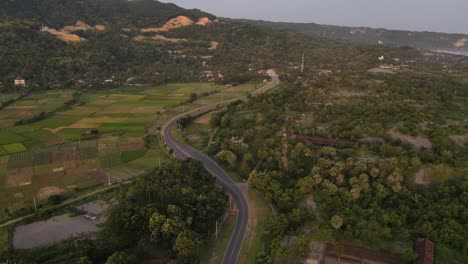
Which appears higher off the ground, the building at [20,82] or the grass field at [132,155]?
the building at [20,82]

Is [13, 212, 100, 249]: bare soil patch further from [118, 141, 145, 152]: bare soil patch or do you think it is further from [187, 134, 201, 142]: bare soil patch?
[187, 134, 201, 142]: bare soil patch

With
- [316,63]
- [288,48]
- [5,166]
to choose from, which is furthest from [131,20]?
[5,166]

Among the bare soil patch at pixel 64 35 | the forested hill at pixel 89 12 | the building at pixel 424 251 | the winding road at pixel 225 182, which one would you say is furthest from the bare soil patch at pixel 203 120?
the forested hill at pixel 89 12

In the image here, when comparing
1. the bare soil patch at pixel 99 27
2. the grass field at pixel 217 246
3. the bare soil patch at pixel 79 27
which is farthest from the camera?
the bare soil patch at pixel 99 27

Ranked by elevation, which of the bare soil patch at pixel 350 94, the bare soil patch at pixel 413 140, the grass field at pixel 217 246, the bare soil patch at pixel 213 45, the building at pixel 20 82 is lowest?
the grass field at pixel 217 246

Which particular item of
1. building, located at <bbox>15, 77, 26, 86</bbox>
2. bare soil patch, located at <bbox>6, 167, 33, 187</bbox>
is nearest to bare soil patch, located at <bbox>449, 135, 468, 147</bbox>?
bare soil patch, located at <bbox>6, 167, 33, 187</bbox>

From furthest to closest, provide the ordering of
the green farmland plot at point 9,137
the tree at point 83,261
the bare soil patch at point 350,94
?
the bare soil patch at point 350,94
the green farmland plot at point 9,137
the tree at point 83,261

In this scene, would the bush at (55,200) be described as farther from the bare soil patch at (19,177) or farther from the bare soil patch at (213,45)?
the bare soil patch at (213,45)
